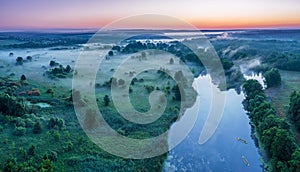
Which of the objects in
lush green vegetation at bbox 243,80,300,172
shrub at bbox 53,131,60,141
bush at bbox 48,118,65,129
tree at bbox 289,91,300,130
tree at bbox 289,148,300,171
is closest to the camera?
tree at bbox 289,148,300,171

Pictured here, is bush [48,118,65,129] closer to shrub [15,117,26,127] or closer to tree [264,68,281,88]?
shrub [15,117,26,127]

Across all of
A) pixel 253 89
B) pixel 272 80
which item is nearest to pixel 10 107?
pixel 253 89

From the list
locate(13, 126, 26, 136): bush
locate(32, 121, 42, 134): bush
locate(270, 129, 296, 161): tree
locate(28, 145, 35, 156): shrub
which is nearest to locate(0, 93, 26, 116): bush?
locate(13, 126, 26, 136): bush

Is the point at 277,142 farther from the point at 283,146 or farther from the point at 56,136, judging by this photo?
the point at 56,136

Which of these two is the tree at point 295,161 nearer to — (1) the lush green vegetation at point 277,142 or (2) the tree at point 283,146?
(1) the lush green vegetation at point 277,142

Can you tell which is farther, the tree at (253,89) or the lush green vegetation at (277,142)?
the tree at (253,89)

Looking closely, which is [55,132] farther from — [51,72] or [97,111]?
[51,72]

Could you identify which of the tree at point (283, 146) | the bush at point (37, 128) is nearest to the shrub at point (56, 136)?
the bush at point (37, 128)

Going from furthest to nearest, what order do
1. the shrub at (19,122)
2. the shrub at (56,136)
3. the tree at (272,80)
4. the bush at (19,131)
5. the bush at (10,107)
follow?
the tree at (272,80) → the bush at (10,107) → the shrub at (19,122) → the bush at (19,131) → the shrub at (56,136)

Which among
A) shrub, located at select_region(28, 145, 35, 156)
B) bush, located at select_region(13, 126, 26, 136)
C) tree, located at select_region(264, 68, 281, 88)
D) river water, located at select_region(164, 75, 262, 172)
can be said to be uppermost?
tree, located at select_region(264, 68, 281, 88)

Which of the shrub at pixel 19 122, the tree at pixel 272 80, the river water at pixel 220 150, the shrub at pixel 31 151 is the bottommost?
the river water at pixel 220 150

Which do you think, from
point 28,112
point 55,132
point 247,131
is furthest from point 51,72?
point 247,131
